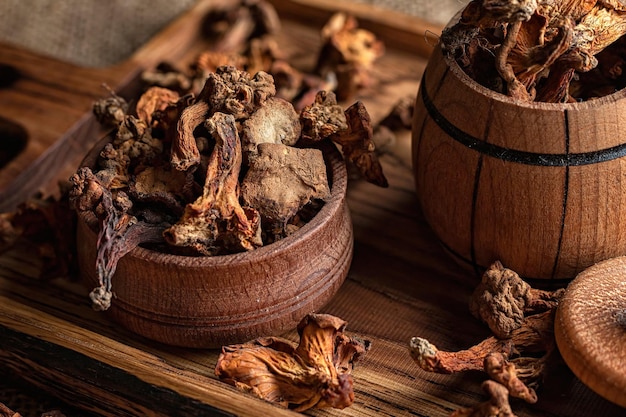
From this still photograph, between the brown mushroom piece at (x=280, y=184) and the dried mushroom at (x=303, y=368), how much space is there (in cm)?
10

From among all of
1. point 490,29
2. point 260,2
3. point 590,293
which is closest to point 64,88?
point 260,2

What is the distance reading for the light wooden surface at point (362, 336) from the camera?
792mm

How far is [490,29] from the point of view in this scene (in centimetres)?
85

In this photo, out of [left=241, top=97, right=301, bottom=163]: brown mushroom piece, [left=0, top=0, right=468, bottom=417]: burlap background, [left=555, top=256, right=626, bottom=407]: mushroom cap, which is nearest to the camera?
[left=555, top=256, right=626, bottom=407]: mushroom cap

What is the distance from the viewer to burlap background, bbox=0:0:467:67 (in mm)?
1479

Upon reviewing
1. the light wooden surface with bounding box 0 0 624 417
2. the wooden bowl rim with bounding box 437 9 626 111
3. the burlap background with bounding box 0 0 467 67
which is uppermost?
the wooden bowl rim with bounding box 437 9 626 111

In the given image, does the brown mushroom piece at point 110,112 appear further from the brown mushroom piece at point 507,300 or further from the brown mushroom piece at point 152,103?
the brown mushroom piece at point 507,300

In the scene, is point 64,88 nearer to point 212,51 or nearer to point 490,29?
point 212,51

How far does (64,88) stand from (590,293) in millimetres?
784

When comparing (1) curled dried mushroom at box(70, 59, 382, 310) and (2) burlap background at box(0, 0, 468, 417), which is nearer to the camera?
(1) curled dried mushroom at box(70, 59, 382, 310)

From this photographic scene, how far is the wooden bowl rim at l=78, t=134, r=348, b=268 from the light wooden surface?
0.10m

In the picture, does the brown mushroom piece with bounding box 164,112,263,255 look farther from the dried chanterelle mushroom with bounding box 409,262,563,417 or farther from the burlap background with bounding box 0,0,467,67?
the burlap background with bounding box 0,0,467,67

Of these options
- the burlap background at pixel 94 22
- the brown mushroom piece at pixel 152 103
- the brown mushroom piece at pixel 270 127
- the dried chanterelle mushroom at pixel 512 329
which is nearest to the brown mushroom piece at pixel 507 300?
the dried chanterelle mushroom at pixel 512 329

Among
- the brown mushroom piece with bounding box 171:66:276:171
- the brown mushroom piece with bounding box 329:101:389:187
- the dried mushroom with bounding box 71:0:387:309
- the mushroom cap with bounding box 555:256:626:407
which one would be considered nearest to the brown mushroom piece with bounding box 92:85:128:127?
the dried mushroom with bounding box 71:0:387:309
